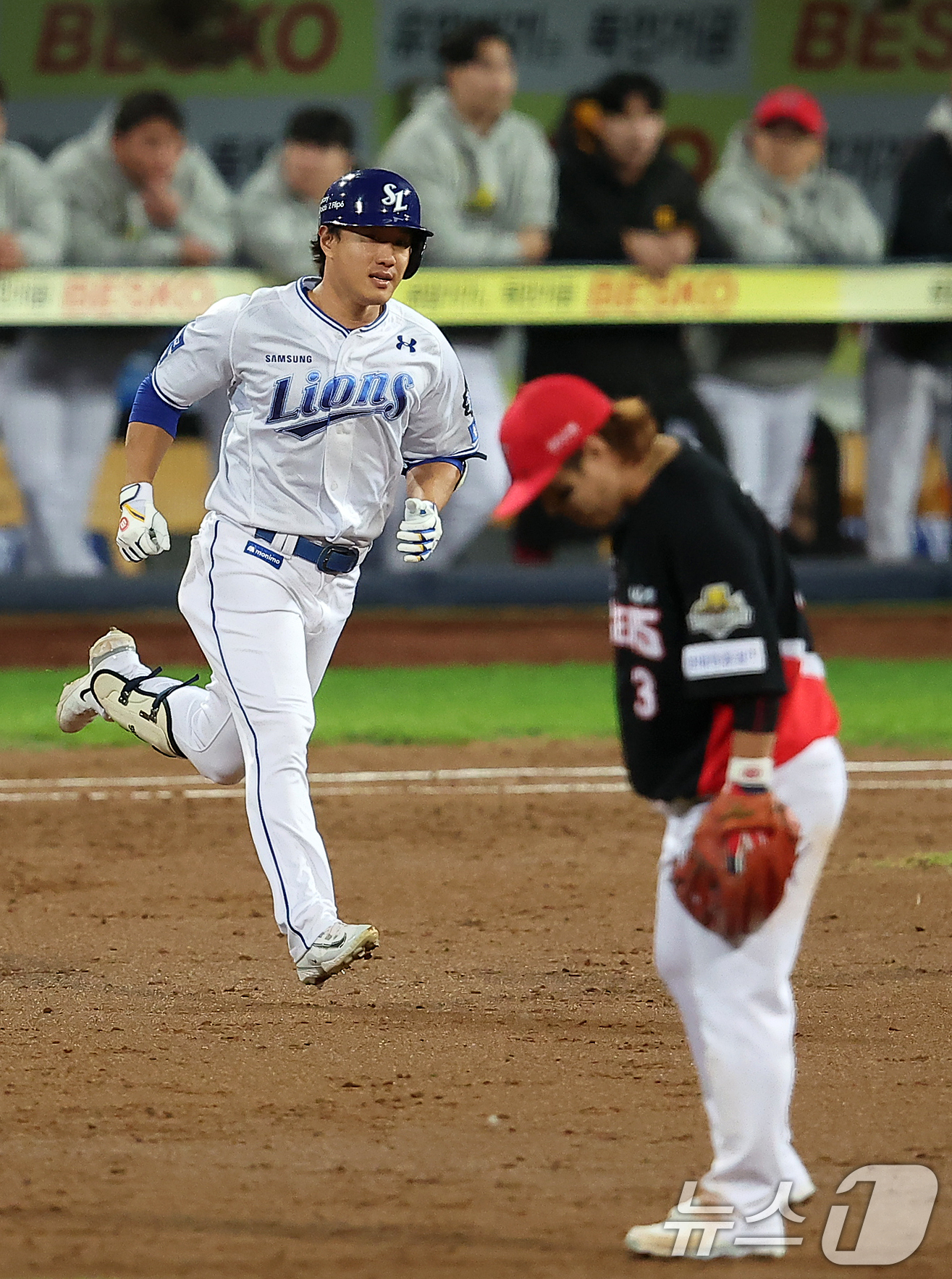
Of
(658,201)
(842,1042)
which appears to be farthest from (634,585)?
(658,201)

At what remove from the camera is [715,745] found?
355 cm

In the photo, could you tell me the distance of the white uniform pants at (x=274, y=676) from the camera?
16.7 feet

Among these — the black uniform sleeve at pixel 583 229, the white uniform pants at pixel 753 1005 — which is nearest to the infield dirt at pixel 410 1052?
the white uniform pants at pixel 753 1005

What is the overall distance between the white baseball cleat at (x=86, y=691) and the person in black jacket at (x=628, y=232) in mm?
5263

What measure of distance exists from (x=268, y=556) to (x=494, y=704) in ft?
16.9

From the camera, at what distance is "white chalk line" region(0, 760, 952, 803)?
8.38m

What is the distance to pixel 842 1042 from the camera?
488cm

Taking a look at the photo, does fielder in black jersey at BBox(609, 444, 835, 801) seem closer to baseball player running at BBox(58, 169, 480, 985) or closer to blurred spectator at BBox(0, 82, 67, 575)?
baseball player running at BBox(58, 169, 480, 985)

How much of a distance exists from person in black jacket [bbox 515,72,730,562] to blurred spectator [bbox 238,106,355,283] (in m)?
1.24

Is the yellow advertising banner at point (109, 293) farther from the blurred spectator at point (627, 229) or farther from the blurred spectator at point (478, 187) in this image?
the blurred spectator at point (627, 229)

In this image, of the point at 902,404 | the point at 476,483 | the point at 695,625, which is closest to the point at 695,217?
the point at 902,404

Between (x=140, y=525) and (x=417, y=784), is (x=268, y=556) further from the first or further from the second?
(x=417, y=784)

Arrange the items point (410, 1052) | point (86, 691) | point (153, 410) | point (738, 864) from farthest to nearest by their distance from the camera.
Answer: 1. point (86, 691)
2. point (153, 410)
3. point (410, 1052)
4. point (738, 864)

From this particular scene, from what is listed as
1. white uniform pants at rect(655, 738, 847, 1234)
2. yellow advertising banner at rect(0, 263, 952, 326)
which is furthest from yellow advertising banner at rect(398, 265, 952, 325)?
white uniform pants at rect(655, 738, 847, 1234)
